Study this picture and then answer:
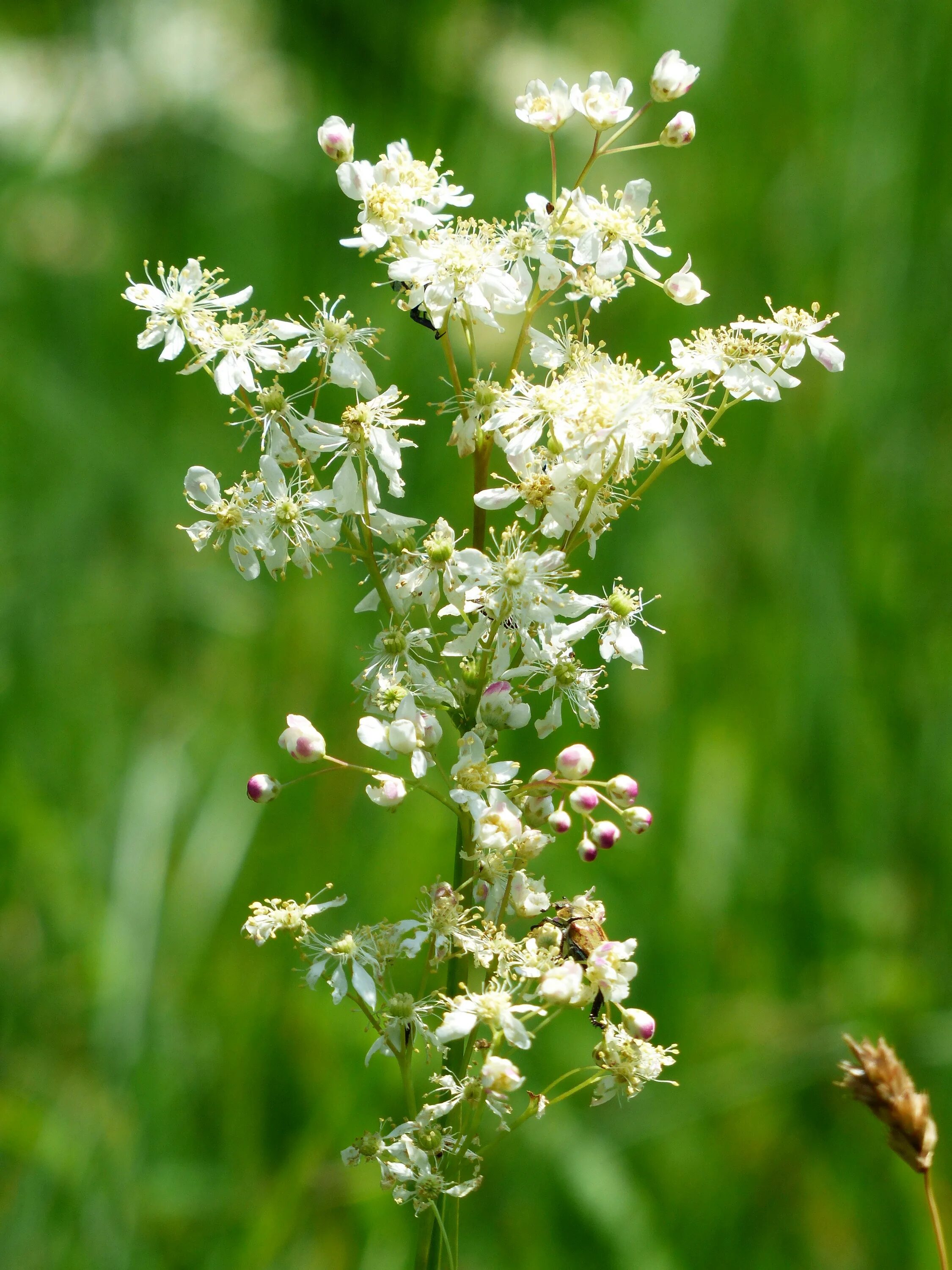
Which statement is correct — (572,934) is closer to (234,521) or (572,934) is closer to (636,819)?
(636,819)

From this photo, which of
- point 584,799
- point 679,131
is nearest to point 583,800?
point 584,799

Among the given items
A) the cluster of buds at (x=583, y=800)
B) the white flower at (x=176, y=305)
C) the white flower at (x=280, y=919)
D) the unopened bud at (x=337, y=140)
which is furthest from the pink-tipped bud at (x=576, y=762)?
the unopened bud at (x=337, y=140)

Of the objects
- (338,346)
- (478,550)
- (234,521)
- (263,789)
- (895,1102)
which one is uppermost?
(338,346)

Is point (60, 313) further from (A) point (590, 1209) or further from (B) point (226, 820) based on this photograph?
(A) point (590, 1209)

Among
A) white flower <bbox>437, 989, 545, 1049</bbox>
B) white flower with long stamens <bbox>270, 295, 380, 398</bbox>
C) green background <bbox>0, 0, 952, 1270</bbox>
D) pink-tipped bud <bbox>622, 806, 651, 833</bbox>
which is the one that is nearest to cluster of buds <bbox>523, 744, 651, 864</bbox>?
pink-tipped bud <bbox>622, 806, 651, 833</bbox>

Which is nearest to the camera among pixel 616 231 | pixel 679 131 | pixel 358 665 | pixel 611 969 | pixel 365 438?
pixel 611 969

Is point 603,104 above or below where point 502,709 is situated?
above

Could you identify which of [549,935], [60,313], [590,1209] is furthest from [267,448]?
[60,313]
